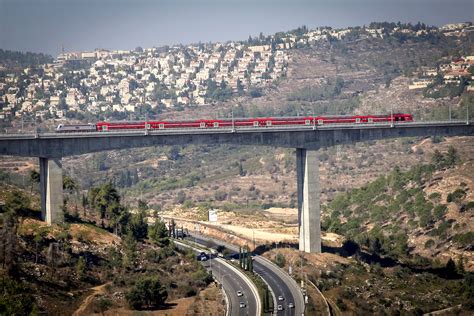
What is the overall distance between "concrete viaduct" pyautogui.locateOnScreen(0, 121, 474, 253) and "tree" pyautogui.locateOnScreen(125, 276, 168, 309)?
17564mm

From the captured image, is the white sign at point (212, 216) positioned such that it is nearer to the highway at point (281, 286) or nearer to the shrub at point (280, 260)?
the highway at point (281, 286)

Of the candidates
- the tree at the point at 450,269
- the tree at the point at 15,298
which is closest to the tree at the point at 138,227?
the tree at the point at 15,298

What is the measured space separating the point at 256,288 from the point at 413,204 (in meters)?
49.5

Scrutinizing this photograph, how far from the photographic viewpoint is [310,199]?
100812mm

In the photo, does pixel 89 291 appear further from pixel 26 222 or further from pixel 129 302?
pixel 26 222

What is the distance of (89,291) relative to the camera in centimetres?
8338

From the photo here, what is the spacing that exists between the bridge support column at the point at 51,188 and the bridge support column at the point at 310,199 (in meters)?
25.8

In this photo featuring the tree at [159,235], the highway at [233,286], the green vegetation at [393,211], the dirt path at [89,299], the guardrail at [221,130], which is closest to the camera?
the dirt path at [89,299]

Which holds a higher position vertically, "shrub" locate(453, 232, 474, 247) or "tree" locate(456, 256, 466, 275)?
"shrub" locate(453, 232, 474, 247)

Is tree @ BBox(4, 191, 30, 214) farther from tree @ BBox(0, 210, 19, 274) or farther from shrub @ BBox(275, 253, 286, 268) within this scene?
shrub @ BBox(275, 253, 286, 268)

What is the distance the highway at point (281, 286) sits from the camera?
266 feet

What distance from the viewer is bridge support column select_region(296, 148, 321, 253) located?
330ft

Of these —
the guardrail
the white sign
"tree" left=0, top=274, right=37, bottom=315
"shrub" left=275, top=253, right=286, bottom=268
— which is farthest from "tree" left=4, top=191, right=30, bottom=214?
the white sign

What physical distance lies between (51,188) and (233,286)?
2112 centimetres
